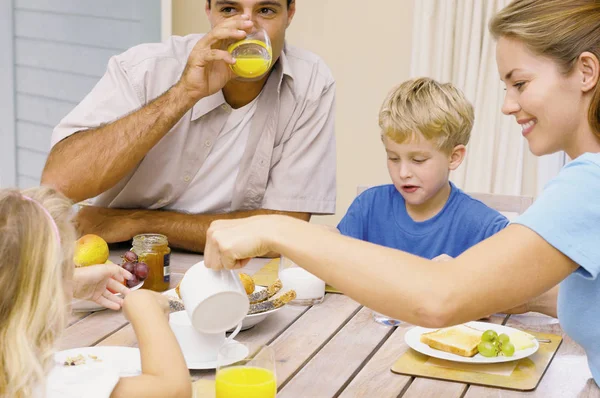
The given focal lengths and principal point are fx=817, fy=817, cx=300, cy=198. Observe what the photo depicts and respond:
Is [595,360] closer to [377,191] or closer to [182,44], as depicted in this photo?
[377,191]

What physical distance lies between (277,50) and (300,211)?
0.49 metres

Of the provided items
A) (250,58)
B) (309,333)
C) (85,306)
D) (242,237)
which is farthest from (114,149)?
(242,237)

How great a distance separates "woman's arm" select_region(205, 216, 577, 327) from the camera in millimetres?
1119

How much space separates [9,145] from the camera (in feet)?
11.7

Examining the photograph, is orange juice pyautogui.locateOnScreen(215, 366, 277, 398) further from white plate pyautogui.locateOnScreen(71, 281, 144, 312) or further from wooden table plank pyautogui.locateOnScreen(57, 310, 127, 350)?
white plate pyautogui.locateOnScreen(71, 281, 144, 312)

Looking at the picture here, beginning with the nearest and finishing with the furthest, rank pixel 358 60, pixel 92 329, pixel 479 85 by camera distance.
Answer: pixel 92 329 → pixel 479 85 → pixel 358 60

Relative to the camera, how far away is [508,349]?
149cm

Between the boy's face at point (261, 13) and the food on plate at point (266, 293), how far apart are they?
80 cm

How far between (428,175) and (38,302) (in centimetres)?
133

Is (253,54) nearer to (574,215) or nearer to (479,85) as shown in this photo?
(574,215)

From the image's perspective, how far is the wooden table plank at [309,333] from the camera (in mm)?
1482

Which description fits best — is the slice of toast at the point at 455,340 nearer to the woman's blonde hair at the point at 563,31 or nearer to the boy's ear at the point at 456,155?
the woman's blonde hair at the point at 563,31

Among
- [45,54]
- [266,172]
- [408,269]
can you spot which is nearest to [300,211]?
[266,172]

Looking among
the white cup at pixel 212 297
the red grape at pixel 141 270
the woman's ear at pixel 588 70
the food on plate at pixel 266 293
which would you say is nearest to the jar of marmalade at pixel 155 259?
the red grape at pixel 141 270
